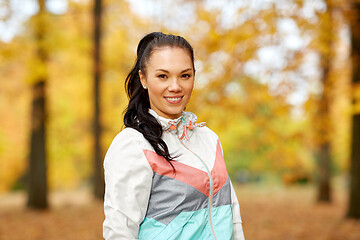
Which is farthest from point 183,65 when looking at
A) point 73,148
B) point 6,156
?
point 6,156

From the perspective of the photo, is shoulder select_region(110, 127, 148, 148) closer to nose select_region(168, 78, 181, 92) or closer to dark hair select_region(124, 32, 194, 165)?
dark hair select_region(124, 32, 194, 165)

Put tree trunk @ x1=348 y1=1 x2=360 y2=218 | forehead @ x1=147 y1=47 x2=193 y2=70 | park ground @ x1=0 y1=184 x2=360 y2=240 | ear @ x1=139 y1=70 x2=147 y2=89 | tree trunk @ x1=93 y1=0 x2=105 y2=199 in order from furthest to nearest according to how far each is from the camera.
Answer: tree trunk @ x1=93 y1=0 x2=105 y2=199, tree trunk @ x1=348 y1=1 x2=360 y2=218, park ground @ x1=0 y1=184 x2=360 y2=240, ear @ x1=139 y1=70 x2=147 y2=89, forehead @ x1=147 y1=47 x2=193 y2=70

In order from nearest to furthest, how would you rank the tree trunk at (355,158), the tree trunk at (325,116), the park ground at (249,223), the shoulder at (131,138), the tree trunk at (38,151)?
the shoulder at (131,138), the tree trunk at (325,116), the park ground at (249,223), the tree trunk at (355,158), the tree trunk at (38,151)

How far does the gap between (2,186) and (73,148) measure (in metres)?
7.04

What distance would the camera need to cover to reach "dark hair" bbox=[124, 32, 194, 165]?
1.80m

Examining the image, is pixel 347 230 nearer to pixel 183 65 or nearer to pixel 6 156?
pixel 183 65

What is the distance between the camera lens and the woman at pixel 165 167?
1685 mm

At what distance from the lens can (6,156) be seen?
20.0 meters

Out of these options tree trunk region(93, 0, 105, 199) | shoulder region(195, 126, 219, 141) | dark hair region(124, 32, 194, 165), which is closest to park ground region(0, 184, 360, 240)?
tree trunk region(93, 0, 105, 199)

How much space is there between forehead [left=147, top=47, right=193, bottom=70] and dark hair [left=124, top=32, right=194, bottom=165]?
0.02m

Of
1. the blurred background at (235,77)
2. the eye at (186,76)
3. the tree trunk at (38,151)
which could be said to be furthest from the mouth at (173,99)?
the tree trunk at (38,151)

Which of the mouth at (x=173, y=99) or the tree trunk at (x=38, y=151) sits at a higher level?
the mouth at (x=173, y=99)

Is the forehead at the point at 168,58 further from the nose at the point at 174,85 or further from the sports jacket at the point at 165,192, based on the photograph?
the sports jacket at the point at 165,192

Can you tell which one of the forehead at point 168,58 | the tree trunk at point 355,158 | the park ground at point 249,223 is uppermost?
the forehead at point 168,58
